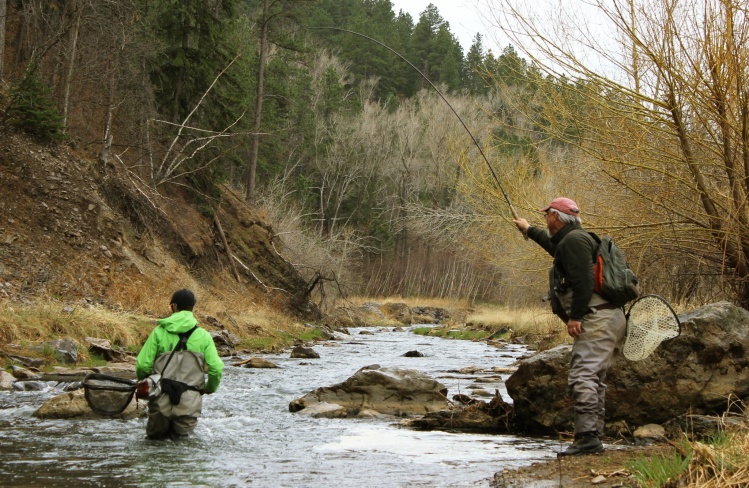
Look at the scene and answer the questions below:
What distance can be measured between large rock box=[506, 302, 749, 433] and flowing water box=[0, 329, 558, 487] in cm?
92

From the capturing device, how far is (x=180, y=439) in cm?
751

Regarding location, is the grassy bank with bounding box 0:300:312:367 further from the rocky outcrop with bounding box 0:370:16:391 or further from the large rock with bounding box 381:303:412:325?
the large rock with bounding box 381:303:412:325

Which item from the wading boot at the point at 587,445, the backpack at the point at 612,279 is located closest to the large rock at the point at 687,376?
the wading boot at the point at 587,445

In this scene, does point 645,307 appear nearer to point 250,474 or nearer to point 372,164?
point 250,474

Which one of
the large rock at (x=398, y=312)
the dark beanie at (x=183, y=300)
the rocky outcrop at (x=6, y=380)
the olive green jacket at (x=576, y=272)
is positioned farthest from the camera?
the large rock at (x=398, y=312)

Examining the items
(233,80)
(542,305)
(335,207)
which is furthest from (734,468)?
(335,207)

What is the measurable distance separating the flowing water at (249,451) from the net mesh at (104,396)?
9.2 inches

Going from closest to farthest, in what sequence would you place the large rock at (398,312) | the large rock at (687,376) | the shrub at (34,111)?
the large rock at (687,376)
the shrub at (34,111)
the large rock at (398,312)

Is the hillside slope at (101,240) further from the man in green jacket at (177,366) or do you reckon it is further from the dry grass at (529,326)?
the dry grass at (529,326)

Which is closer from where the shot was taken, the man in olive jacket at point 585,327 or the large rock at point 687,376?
the man in olive jacket at point 585,327

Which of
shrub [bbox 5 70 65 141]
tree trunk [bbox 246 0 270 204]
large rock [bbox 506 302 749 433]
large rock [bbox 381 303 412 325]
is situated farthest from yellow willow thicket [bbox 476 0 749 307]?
large rock [bbox 381 303 412 325]

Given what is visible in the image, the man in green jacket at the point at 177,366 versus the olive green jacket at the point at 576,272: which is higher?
the olive green jacket at the point at 576,272

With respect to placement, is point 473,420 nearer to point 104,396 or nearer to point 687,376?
point 687,376

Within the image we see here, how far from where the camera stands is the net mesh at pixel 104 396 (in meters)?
7.53
